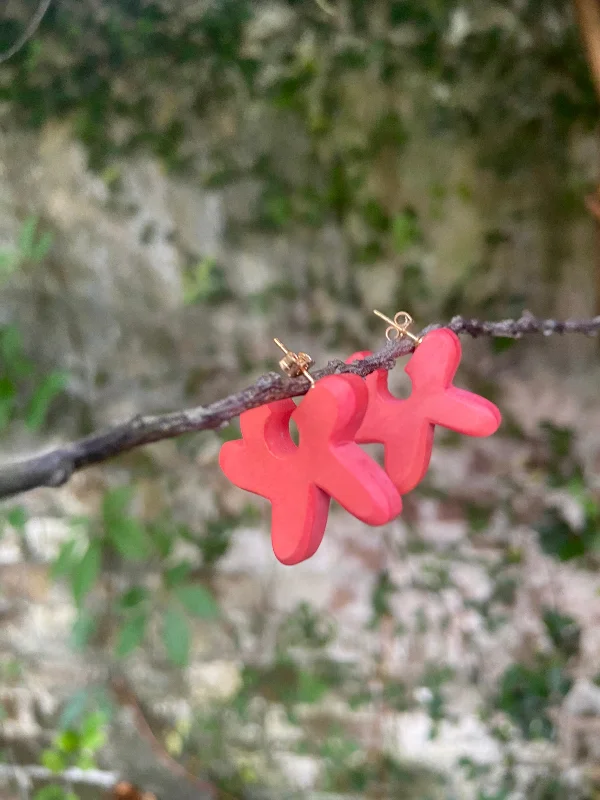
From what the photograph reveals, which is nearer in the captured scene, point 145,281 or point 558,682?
point 558,682

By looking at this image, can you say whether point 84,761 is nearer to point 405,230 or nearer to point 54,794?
point 54,794

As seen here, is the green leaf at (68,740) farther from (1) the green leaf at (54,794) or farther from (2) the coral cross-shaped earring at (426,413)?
(2) the coral cross-shaped earring at (426,413)

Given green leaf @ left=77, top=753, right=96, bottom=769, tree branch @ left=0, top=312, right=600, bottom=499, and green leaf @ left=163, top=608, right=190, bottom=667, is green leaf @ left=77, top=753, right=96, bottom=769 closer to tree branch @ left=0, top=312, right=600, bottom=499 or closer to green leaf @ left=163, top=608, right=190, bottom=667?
green leaf @ left=163, top=608, right=190, bottom=667

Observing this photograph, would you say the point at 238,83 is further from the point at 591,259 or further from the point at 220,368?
the point at 591,259

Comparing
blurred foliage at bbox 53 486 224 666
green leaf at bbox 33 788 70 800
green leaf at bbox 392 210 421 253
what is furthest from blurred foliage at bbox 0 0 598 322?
green leaf at bbox 33 788 70 800

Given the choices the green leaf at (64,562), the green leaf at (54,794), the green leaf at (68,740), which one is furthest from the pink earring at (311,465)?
the green leaf at (54,794)

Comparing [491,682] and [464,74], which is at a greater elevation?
[464,74]

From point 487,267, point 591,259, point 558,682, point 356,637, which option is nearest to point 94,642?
point 356,637
